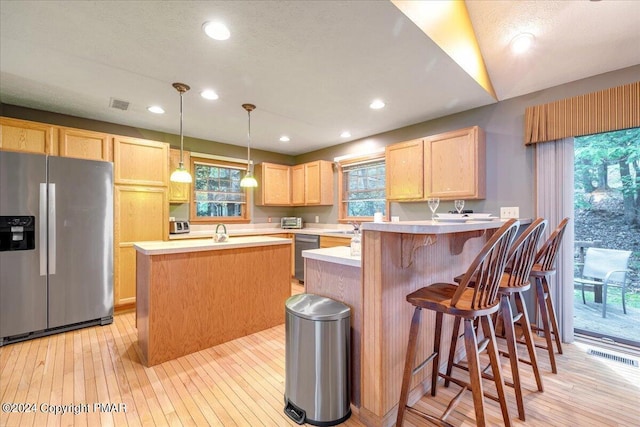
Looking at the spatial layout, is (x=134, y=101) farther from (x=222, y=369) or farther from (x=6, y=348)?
(x=222, y=369)

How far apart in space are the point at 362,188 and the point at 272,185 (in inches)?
67.6

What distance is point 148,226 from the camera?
11.8ft

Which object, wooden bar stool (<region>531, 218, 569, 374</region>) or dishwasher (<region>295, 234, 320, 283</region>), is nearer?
wooden bar stool (<region>531, 218, 569, 374</region>)

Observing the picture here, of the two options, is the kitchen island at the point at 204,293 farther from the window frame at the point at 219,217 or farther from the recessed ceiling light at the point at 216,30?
the window frame at the point at 219,217

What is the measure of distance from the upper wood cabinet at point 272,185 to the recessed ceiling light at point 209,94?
7.31 feet

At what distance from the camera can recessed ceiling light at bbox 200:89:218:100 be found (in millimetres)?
2787

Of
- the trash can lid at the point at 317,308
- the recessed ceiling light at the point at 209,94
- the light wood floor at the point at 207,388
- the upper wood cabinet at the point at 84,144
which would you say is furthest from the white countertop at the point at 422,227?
the upper wood cabinet at the point at 84,144

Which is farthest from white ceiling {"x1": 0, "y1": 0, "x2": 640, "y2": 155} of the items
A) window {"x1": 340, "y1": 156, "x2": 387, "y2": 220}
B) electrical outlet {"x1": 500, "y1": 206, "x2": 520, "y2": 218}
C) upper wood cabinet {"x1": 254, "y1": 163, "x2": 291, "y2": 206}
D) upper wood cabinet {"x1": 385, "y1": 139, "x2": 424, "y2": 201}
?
upper wood cabinet {"x1": 254, "y1": 163, "x2": 291, "y2": 206}

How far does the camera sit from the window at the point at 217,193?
4.64 m

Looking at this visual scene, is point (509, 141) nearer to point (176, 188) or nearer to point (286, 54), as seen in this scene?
point (286, 54)

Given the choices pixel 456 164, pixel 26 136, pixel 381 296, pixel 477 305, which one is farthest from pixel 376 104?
pixel 26 136

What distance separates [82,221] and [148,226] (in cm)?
72

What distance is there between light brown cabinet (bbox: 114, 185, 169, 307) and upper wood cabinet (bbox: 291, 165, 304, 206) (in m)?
2.37

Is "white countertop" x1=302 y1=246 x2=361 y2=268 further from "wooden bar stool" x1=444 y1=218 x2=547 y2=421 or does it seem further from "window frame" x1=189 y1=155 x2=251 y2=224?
"window frame" x1=189 y1=155 x2=251 y2=224
